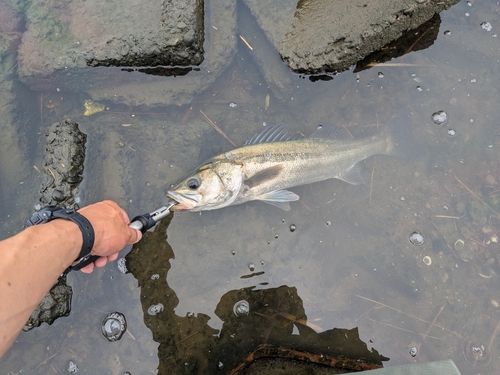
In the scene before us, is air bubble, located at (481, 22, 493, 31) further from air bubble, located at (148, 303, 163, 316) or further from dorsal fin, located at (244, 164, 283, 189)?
air bubble, located at (148, 303, 163, 316)

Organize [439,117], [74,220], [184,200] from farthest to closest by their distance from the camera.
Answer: [439,117] → [184,200] → [74,220]

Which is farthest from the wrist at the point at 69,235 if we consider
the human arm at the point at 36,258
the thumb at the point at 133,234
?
the thumb at the point at 133,234

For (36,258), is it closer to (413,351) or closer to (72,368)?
(72,368)

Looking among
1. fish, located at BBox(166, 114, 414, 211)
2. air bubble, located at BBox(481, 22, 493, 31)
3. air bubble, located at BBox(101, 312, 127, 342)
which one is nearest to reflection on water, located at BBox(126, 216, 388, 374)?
air bubble, located at BBox(101, 312, 127, 342)

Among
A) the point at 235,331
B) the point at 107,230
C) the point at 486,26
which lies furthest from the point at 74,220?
the point at 486,26

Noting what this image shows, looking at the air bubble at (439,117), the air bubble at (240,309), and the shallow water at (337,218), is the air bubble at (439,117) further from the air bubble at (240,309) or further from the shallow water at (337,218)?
the air bubble at (240,309)
